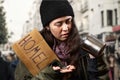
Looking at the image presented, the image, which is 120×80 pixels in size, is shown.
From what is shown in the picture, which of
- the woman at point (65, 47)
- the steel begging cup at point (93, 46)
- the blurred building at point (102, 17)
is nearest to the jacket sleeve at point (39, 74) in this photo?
the woman at point (65, 47)

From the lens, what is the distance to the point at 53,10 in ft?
10.1

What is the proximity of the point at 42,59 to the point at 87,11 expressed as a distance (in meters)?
55.7

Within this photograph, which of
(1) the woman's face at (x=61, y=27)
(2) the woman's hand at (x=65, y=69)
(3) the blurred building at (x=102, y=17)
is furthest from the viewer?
(3) the blurred building at (x=102, y=17)

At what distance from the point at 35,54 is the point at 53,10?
30cm

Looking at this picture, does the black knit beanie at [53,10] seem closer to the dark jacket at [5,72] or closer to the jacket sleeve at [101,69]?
the jacket sleeve at [101,69]

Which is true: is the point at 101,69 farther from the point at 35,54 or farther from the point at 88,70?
the point at 35,54

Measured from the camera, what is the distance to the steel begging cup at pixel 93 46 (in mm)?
3011

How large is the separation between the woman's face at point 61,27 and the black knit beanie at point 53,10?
0.03 m

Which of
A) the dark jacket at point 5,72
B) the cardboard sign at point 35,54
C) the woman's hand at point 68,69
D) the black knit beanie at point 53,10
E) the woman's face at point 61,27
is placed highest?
the black knit beanie at point 53,10

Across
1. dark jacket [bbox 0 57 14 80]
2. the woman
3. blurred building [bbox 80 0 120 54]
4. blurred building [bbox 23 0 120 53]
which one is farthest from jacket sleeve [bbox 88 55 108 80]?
blurred building [bbox 80 0 120 54]

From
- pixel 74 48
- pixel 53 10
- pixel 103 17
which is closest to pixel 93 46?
pixel 74 48

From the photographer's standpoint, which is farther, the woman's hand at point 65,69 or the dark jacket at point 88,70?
the dark jacket at point 88,70

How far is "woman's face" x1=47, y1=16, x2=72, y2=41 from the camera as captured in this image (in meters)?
2.98

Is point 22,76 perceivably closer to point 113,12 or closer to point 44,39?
point 44,39
